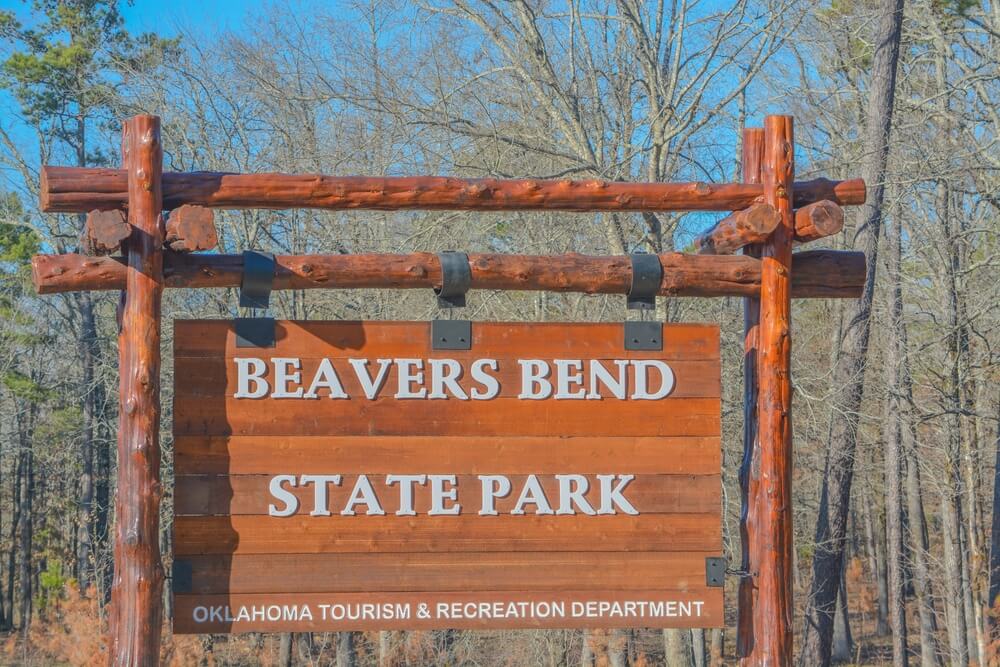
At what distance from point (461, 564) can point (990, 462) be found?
18.8 metres

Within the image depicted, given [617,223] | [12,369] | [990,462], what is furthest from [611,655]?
[12,369]

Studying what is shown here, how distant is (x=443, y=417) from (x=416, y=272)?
0.61 m

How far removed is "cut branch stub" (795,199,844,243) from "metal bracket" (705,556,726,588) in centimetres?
143

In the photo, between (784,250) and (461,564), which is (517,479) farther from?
(784,250)

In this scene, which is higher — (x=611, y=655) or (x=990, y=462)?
(x=990, y=462)

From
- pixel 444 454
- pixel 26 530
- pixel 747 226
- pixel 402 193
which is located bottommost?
pixel 26 530

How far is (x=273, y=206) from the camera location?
179 inches

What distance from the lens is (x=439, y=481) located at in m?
4.57

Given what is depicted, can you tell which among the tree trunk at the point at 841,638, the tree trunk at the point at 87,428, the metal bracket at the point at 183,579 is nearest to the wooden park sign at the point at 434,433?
the metal bracket at the point at 183,579

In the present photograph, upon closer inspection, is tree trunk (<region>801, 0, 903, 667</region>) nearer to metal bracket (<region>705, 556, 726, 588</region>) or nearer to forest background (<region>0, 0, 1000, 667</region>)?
forest background (<region>0, 0, 1000, 667</region>)

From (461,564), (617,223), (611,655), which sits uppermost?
(617,223)

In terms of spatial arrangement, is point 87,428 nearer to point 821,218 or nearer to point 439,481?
point 439,481

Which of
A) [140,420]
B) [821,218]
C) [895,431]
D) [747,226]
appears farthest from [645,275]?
[895,431]

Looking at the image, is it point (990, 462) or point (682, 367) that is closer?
point (682, 367)
